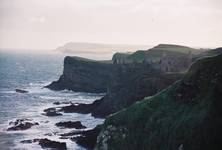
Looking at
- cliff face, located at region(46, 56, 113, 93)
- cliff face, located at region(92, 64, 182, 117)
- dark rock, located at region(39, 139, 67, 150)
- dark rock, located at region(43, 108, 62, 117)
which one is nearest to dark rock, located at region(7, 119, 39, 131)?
dark rock, located at region(43, 108, 62, 117)


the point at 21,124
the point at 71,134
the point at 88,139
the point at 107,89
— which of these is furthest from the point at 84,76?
the point at 88,139

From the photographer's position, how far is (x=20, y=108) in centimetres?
9306

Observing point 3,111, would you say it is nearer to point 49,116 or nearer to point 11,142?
point 49,116

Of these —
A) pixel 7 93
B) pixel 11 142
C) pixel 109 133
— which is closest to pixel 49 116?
pixel 11 142

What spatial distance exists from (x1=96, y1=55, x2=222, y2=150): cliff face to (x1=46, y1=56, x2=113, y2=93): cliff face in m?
80.7

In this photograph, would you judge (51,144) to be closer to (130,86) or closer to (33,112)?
(33,112)

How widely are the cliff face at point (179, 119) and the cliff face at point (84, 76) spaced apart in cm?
8074

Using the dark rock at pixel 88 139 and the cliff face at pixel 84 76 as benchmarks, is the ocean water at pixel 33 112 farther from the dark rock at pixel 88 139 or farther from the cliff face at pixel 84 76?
the cliff face at pixel 84 76

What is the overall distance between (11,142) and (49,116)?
909 inches

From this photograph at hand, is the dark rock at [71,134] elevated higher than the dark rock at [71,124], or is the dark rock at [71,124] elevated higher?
the dark rock at [71,124]

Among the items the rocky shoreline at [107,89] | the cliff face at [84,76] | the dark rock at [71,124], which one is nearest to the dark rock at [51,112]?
the rocky shoreline at [107,89]

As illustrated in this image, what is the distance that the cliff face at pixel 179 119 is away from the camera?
3769 cm

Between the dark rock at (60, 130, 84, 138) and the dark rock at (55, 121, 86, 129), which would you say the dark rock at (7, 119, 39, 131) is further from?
the dark rock at (60, 130, 84, 138)

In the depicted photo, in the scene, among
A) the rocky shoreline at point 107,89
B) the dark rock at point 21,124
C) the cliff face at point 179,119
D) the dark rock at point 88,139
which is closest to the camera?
the cliff face at point 179,119
